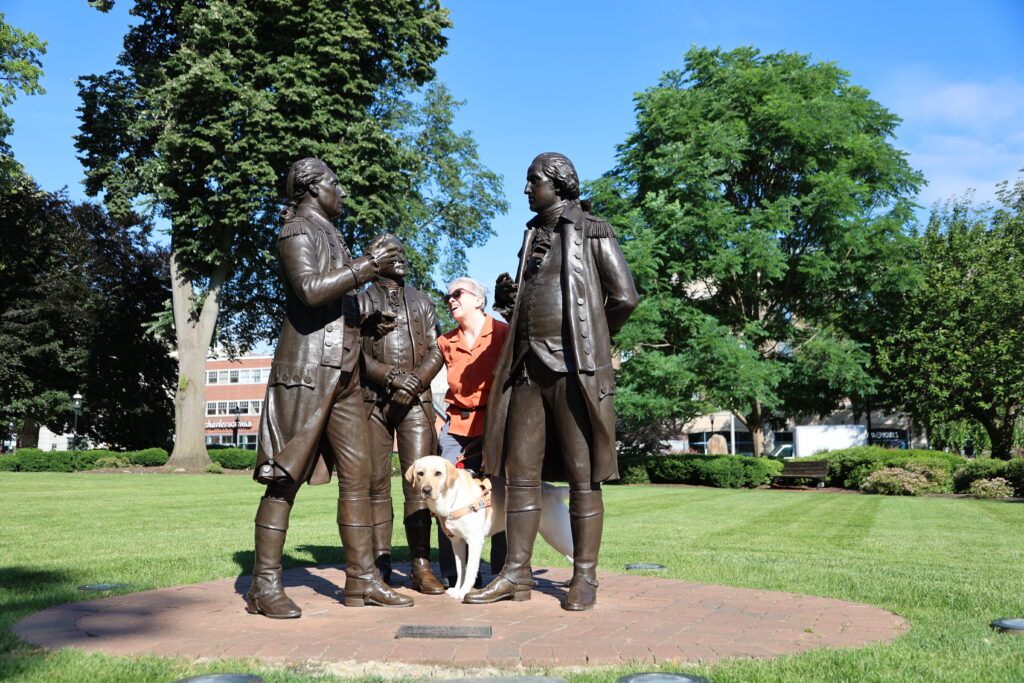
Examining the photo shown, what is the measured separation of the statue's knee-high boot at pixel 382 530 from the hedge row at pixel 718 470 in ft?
71.9

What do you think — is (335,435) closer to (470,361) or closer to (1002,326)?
(470,361)

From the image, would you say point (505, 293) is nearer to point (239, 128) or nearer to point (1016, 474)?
point (1016, 474)

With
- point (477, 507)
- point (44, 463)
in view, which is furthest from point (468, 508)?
point (44, 463)

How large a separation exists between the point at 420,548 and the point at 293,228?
248 centimetres

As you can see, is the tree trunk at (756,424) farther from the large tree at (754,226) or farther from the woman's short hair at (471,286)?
the woman's short hair at (471,286)

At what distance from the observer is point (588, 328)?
5484 mm

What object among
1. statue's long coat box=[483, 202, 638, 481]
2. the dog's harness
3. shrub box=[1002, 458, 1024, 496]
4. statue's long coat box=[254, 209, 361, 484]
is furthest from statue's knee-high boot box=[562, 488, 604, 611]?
shrub box=[1002, 458, 1024, 496]

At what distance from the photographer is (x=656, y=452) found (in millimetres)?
31750

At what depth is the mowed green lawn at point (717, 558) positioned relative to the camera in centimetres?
399

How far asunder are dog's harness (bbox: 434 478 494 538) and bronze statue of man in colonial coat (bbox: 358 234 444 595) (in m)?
0.29

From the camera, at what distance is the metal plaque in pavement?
4535 mm

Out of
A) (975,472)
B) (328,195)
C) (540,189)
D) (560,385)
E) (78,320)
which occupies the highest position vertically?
(78,320)

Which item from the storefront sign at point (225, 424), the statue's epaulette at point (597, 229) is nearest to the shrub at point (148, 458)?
the statue's epaulette at point (597, 229)

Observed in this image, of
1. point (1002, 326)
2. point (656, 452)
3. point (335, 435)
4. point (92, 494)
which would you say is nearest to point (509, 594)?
point (335, 435)
